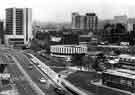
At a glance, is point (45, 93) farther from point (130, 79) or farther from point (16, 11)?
point (16, 11)

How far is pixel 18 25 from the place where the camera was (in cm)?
8325

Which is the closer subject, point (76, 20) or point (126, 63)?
point (126, 63)

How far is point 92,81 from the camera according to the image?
1217 inches

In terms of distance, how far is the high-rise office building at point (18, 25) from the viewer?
82875mm

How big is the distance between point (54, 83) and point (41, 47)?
45496 mm

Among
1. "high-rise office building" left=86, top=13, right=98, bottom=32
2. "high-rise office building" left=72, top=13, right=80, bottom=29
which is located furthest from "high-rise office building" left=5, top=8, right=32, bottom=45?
"high-rise office building" left=72, top=13, right=80, bottom=29

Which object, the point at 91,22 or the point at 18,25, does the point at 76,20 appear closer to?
the point at 91,22

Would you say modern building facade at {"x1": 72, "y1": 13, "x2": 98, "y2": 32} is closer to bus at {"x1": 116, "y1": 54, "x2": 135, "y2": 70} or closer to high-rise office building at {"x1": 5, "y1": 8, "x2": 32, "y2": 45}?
high-rise office building at {"x1": 5, "y1": 8, "x2": 32, "y2": 45}

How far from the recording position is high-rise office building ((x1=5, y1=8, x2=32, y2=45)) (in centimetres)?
8288

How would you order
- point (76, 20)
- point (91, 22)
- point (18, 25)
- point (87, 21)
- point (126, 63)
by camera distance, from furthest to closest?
point (76, 20) < point (87, 21) < point (91, 22) < point (18, 25) < point (126, 63)

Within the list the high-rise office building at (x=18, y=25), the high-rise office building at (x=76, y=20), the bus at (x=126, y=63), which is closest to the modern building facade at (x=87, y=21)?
the high-rise office building at (x=76, y=20)

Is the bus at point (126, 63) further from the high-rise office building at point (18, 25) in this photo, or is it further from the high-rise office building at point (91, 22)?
the high-rise office building at point (91, 22)

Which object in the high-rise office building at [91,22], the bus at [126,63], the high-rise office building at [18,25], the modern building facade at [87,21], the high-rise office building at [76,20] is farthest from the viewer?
the high-rise office building at [76,20]

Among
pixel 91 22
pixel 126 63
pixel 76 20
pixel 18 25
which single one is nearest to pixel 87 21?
pixel 91 22
